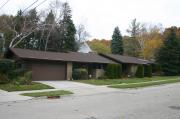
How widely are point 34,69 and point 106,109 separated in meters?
19.4

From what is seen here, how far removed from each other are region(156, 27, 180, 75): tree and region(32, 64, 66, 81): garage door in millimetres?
25479

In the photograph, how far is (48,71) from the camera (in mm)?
32062

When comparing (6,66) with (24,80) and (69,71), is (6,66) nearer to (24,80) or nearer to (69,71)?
(24,80)

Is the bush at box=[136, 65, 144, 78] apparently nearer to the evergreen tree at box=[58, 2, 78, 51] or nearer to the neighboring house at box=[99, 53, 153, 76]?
the neighboring house at box=[99, 53, 153, 76]

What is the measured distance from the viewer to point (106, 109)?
1255 cm

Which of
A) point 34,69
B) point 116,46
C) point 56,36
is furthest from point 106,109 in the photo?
point 116,46

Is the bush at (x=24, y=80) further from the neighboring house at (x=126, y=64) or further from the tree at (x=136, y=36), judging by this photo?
the tree at (x=136, y=36)

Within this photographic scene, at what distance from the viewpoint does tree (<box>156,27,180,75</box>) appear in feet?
171

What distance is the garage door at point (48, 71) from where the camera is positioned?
30.7 metres

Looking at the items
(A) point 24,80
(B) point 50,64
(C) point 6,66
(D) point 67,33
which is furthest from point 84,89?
(D) point 67,33

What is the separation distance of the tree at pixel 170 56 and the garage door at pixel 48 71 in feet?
83.6

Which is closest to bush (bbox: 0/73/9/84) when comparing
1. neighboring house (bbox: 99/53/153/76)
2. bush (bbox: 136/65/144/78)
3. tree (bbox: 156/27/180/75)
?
neighboring house (bbox: 99/53/153/76)

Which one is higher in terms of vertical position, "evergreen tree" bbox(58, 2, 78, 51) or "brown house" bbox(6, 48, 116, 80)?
"evergreen tree" bbox(58, 2, 78, 51)

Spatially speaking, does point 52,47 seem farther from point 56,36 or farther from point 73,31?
point 73,31
